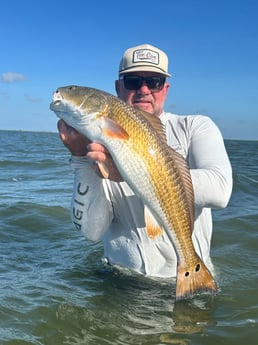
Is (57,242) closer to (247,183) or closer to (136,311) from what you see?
(136,311)

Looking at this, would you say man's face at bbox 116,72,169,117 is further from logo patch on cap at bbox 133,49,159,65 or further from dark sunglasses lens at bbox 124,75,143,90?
logo patch on cap at bbox 133,49,159,65

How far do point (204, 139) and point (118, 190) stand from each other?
3.23 ft

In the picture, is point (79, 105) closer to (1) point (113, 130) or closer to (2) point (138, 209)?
(1) point (113, 130)

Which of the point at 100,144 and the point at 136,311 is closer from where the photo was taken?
the point at 100,144

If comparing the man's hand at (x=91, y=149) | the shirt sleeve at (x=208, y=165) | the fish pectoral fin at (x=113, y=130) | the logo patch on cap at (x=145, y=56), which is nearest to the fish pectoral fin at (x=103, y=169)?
the man's hand at (x=91, y=149)

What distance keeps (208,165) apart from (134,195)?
837 millimetres

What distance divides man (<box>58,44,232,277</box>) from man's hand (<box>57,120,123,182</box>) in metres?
0.30

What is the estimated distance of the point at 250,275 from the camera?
6301 millimetres

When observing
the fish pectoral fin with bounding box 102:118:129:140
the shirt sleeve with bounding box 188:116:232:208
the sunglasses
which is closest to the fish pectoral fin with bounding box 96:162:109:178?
the fish pectoral fin with bounding box 102:118:129:140

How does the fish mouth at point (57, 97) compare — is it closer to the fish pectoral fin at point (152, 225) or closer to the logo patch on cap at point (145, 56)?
the fish pectoral fin at point (152, 225)

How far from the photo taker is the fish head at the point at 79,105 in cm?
373

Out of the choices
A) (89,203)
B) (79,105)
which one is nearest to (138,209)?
(89,203)

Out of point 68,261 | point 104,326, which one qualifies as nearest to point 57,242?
point 68,261

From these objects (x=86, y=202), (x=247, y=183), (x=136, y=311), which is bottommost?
(x=247, y=183)
